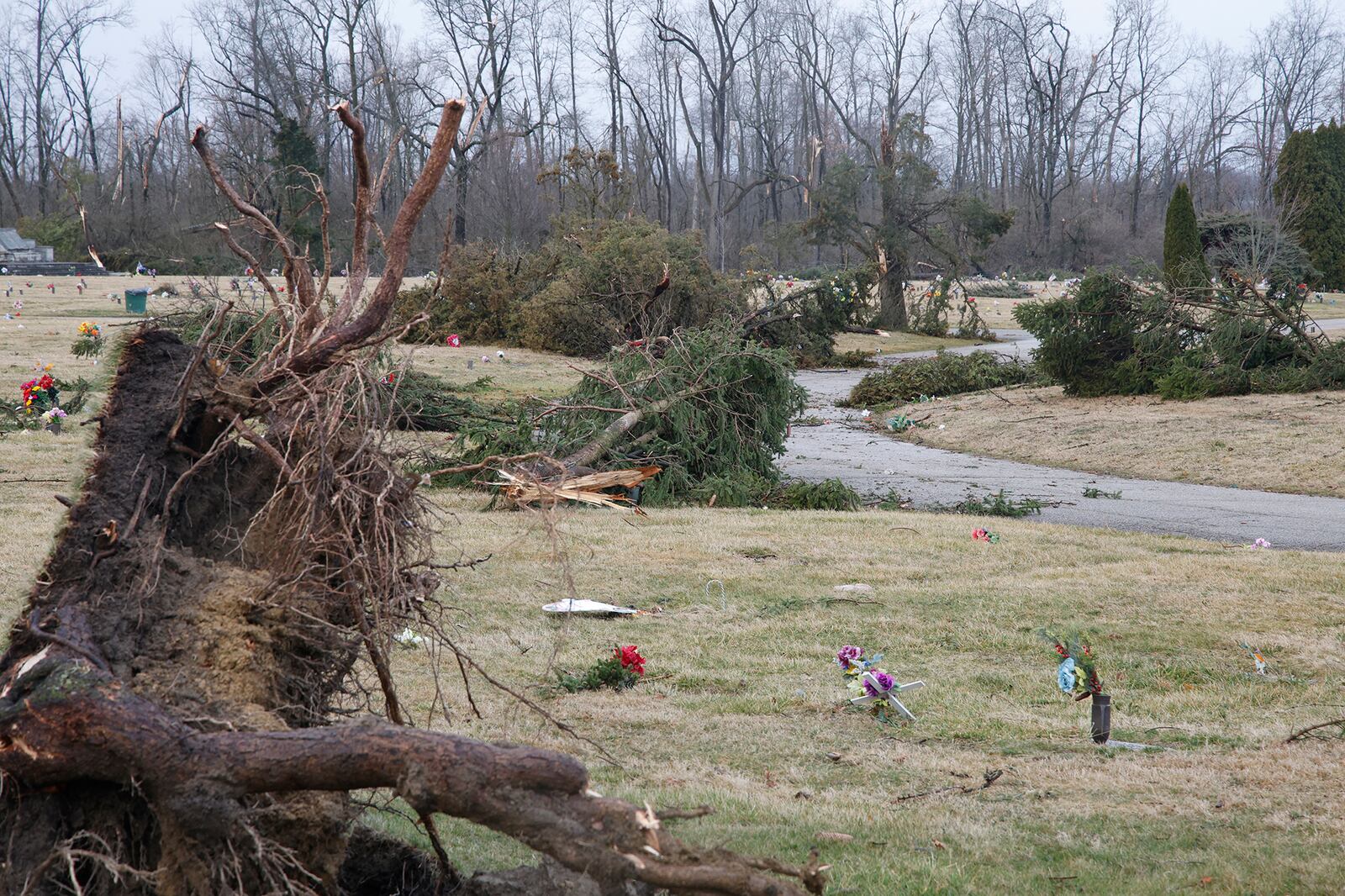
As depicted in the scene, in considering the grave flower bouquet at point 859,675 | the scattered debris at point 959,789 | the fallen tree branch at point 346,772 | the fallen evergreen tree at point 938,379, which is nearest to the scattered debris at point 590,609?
the grave flower bouquet at point 859,675

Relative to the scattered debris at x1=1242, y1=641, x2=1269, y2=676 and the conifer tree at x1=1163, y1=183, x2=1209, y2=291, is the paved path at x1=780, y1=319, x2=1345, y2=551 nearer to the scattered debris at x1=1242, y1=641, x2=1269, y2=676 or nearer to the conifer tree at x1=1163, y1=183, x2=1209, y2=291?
the scattered debris at x1=1242, y1=641, x2=1269, y2=676

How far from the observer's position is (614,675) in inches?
227

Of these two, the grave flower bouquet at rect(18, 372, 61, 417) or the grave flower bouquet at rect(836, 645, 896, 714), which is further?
the grave flower bouquet at rect(18, 372, 61, 417)

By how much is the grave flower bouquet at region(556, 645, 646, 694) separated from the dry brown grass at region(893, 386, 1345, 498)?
32.2 ft

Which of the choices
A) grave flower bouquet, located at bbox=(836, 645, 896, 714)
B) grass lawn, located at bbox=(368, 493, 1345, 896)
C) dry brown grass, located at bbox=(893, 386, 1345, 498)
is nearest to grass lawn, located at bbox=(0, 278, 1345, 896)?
grass lawn, located at bbox=(368, 493, 1345, 896)

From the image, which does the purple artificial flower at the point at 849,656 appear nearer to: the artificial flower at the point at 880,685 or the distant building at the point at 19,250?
the artificial flower at the point at 880,685

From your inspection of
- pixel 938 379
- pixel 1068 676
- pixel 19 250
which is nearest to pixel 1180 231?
pixel 938 379

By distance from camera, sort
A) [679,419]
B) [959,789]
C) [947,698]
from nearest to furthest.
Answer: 1. [959,789]
2. [947,698]
3. [679,419]

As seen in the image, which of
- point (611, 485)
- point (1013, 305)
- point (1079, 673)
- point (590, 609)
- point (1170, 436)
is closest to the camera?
point (1079, 673)

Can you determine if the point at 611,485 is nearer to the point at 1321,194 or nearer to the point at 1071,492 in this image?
the point at 1071,492

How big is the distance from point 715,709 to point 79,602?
3.38m

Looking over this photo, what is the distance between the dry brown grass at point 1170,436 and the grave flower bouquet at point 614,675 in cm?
980

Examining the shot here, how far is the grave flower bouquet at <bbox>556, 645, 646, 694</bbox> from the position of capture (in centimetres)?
573

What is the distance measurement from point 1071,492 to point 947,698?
774cm
